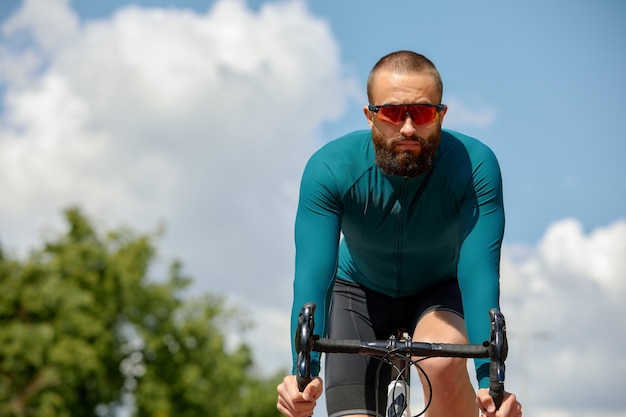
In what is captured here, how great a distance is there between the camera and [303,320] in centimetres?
430

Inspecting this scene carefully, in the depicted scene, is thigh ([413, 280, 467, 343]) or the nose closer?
the nose

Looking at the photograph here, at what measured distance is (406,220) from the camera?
209 inches

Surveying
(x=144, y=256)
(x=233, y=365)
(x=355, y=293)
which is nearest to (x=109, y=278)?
(x=144, y=256)

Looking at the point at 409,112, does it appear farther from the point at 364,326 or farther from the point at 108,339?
the point at 108,339

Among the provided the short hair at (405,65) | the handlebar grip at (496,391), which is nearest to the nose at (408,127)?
the short hair at (405,65)

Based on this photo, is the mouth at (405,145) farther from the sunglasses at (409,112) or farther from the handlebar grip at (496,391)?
the handlebar grip at (496,391)

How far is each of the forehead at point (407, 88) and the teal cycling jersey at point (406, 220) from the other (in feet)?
1.41

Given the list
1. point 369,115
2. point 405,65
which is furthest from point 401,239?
point 405,65

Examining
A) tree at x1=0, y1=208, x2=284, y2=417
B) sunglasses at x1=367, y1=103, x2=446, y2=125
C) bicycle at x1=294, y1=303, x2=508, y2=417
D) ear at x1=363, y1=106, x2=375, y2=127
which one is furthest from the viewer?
tree at x1=0, y1=208, x2=284, y2=417

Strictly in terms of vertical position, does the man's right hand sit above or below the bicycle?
below

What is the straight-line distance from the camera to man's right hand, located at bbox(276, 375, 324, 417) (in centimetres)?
448

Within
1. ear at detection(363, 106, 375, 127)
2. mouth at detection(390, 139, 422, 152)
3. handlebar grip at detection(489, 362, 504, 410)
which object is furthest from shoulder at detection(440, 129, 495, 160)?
handlebar grip at detection(489, 362, 504, 410)

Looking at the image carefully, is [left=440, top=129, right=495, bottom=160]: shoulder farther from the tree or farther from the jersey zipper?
the tree

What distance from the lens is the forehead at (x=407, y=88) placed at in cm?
484
